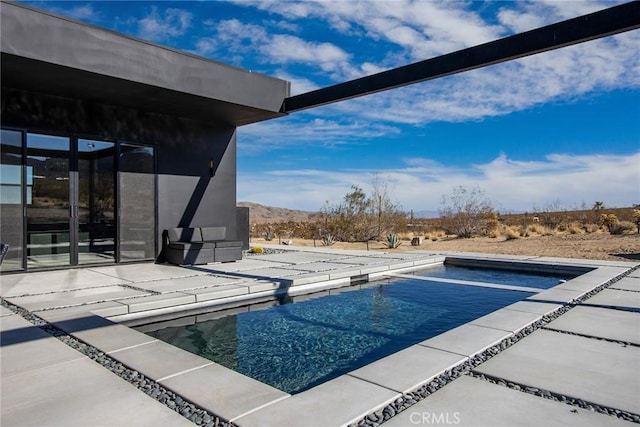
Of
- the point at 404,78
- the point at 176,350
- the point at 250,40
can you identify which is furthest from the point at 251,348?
the point at 250,40

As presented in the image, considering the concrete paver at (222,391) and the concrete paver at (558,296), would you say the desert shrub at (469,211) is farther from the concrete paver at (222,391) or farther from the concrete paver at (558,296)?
the concrete paver at (222,391)

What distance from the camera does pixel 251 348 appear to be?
3.47 meters

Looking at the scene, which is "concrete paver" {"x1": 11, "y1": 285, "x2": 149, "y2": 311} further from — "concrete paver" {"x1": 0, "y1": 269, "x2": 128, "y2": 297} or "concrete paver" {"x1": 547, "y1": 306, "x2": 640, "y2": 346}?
"concrete paver" {"x1": 547, "y1": 306, "x2": 640, "y2": 346}

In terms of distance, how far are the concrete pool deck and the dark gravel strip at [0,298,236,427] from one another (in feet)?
0.10

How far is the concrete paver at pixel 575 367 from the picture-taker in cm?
217

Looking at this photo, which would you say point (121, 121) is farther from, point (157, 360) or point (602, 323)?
point (602, 323)

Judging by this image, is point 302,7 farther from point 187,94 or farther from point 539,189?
point 539,189

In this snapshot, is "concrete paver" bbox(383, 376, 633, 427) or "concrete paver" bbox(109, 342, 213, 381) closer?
"concrete paver" bbox(383, 376, 633, 427)

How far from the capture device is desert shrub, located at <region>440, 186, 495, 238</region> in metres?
15.4

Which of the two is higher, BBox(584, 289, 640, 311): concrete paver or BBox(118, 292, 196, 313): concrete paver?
BBox(118, 292, 196, 313): concrete paver

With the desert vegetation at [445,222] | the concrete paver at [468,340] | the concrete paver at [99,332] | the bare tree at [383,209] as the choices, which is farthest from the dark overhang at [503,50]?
the bare tree at [383,209]

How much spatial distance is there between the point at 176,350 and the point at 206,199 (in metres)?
5.95

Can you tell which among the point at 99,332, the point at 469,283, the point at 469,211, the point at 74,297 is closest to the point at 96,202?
the point at 74,297

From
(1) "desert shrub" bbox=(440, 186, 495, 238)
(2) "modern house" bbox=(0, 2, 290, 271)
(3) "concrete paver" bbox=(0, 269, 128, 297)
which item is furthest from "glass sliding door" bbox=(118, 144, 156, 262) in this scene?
(1) "desert shrub" bbox=(440, 186, 495, 238)
